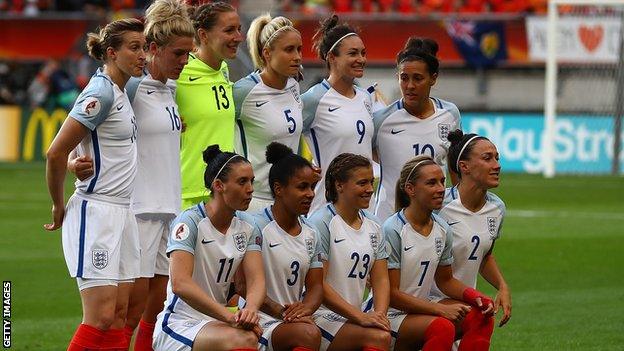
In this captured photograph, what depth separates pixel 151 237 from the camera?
7.93 m

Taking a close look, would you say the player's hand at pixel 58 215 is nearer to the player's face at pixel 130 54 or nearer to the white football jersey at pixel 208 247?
the white football jersey at pixel 208 247

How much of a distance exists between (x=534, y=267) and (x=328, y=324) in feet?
21.1

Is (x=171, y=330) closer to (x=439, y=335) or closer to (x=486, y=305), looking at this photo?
(x=439, y=335)

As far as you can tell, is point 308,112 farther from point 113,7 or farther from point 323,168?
point 113,7

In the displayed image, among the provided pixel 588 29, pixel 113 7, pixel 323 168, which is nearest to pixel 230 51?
pixel 323 168

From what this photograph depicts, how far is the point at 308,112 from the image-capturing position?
28.4ft

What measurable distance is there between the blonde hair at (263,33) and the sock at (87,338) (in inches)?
84.8

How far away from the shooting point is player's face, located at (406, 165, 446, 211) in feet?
25.2

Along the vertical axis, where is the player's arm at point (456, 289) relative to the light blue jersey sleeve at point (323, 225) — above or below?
below

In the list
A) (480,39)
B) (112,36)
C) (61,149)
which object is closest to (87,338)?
(61,149)

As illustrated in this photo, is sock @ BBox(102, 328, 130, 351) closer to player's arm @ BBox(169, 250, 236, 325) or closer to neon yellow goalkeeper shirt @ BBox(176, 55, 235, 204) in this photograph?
player's arm @ BBox(169, 250, 236, 325)

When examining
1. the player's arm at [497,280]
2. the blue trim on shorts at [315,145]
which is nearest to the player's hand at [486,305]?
the player's arm at [497,280]

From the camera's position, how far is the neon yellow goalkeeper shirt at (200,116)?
823 cm

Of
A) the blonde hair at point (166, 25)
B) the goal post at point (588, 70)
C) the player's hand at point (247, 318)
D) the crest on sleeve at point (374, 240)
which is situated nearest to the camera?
the player's hand at point (247, 318)
